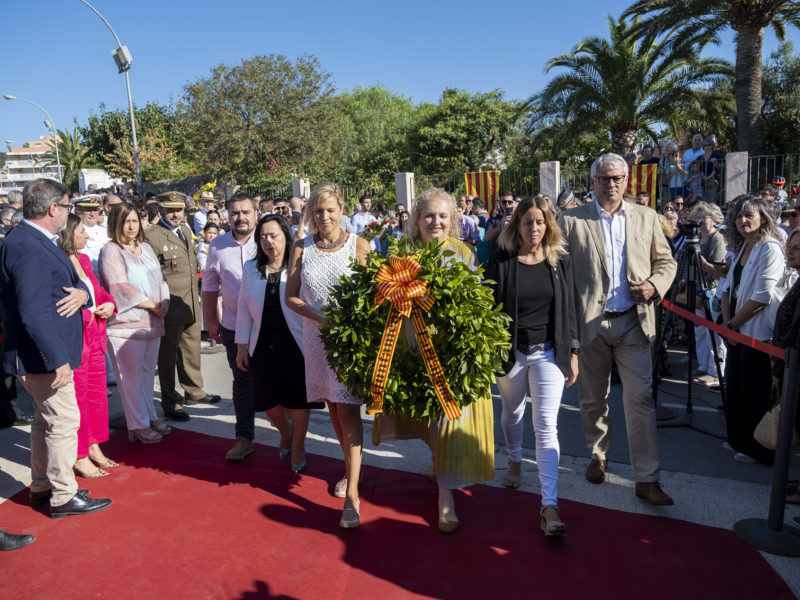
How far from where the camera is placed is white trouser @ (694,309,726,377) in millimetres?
→ 6840

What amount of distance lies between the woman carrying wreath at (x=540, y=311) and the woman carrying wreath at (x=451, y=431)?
29cm

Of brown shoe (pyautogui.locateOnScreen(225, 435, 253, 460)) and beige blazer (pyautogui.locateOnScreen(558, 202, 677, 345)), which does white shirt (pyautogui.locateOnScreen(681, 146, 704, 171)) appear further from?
brown shoe (pyautogui.locateOnScreen(225, 435, 253, 460))

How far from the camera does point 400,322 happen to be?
3588 mm

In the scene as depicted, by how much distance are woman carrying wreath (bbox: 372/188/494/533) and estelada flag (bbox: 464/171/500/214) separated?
11152mm

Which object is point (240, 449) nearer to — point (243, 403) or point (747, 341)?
point (243, 403)

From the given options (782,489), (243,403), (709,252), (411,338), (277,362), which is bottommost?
(782,489)

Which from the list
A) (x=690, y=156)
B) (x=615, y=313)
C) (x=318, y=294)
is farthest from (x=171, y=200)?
(x=690, y=156)

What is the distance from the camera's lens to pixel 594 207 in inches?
164

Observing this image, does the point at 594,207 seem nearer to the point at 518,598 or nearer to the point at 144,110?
the point at 518,598

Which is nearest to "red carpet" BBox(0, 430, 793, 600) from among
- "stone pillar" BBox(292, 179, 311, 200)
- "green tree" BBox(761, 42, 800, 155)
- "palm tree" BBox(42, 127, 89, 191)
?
"stone pillar" BBox(292, 179, 311, 200)

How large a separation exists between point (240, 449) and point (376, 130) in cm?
4599

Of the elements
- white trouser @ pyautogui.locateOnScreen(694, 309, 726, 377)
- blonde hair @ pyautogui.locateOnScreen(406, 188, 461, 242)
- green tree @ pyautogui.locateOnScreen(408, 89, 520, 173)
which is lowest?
white trouser @ pyautogui.locateOnScreen(694, 309, 726, 377)

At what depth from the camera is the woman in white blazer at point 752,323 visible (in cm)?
462

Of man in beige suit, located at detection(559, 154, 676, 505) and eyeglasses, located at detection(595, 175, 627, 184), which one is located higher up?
eyeglasses, located at detection(595, 175, 627, 184)
